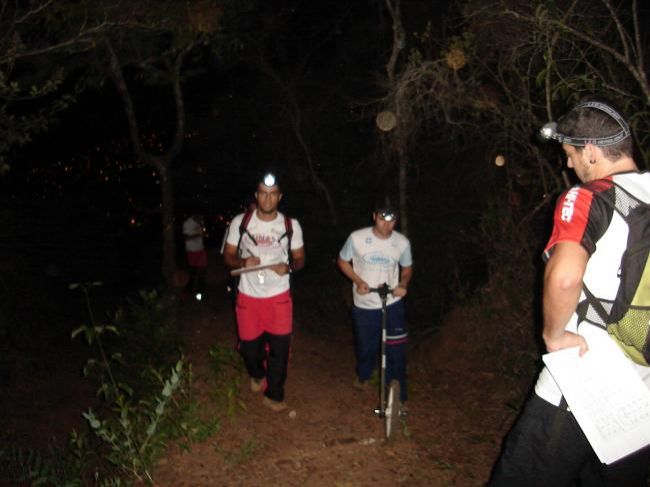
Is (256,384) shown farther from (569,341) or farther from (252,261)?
(569,341)

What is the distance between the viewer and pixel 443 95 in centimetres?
746

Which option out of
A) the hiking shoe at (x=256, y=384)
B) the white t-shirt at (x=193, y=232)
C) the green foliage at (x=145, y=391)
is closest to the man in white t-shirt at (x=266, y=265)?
the hiking shoe at (x=256, y=384)

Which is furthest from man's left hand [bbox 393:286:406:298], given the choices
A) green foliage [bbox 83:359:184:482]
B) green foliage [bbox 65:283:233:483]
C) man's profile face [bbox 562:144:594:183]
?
man's profile face [bbox 562:144:594:183]

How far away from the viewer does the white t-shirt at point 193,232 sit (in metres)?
11.4

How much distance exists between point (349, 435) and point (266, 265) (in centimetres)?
173

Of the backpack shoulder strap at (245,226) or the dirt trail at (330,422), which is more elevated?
the backpack shoulder strap at (245,226)

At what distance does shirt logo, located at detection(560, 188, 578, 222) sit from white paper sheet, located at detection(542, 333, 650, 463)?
506 millimetres

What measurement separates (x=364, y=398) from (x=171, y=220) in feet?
20.0

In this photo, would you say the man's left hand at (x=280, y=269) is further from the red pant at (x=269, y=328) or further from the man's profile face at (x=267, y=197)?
the man's profile face at (x=267, y=197)

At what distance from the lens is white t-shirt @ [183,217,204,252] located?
1138cm

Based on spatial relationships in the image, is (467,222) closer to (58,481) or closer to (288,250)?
(288,250)

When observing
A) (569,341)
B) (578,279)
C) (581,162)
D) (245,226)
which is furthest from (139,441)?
(581,162)

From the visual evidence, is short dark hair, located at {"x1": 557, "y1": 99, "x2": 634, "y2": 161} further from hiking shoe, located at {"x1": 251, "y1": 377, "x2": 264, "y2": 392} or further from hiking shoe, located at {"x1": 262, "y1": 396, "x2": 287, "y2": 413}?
hiking shoe, located at {"x1": 251, "y1": 377, "x2": 264, "y2": 392}

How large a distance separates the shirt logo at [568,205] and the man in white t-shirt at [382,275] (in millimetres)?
3240
